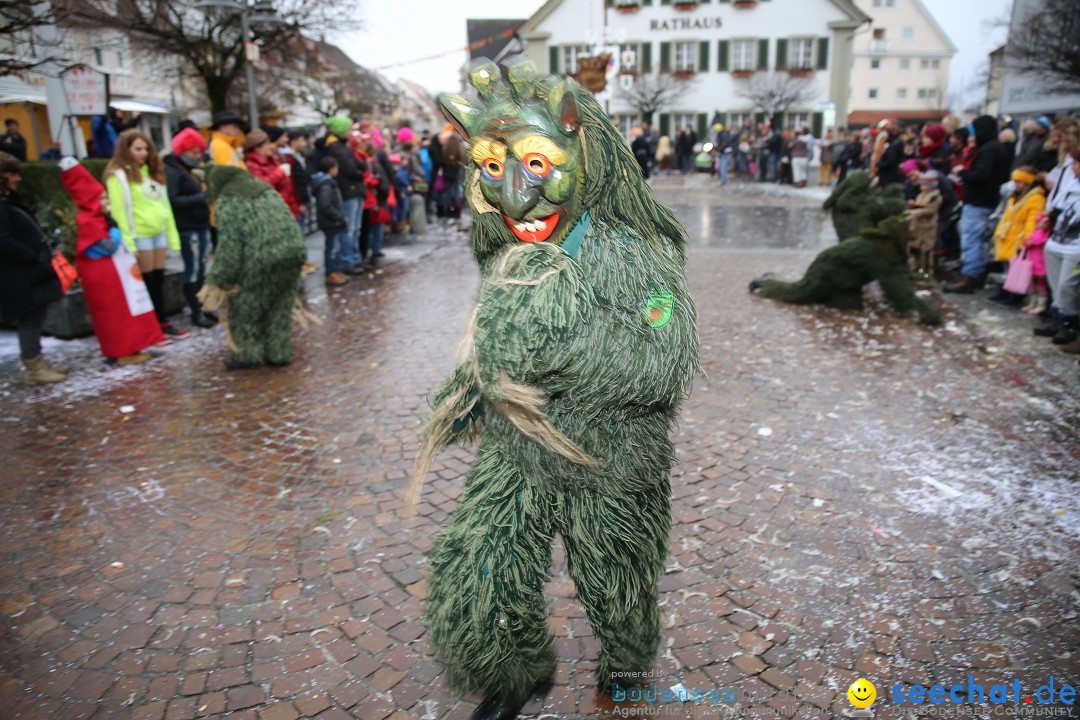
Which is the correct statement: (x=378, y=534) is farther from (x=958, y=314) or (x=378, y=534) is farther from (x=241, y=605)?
(x=958, y=314)

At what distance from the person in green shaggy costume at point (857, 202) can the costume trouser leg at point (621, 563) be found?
20.5 ft

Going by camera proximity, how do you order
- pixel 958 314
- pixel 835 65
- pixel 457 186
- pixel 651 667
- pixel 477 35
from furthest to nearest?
pixel 477 35
pixel 835 65
pixel 457 186
pixel 958 314
pixel 651 667

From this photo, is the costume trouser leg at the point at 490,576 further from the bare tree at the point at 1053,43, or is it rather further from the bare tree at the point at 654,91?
the bare tree at the point at 654,91

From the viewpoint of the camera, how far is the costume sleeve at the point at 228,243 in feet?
17.9

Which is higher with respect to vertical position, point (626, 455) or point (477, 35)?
point (477, 35)

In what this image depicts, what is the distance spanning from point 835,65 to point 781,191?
60.2 ft

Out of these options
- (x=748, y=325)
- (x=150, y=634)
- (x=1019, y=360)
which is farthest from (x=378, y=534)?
(x=1019, y=360)

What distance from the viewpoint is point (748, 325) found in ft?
23.4

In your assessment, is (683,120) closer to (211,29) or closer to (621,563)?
(211,29)

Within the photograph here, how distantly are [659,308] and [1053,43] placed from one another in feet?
64.9

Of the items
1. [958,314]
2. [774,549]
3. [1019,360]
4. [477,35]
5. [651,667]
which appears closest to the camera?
[651,667]

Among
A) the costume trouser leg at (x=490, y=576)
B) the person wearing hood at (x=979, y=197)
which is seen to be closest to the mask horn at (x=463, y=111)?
the costume trouser leg at (x=490, y=576)

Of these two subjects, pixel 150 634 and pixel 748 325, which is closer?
pixel 150 634

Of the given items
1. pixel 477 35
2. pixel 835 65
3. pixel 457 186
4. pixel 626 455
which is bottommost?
pixel 626 455
